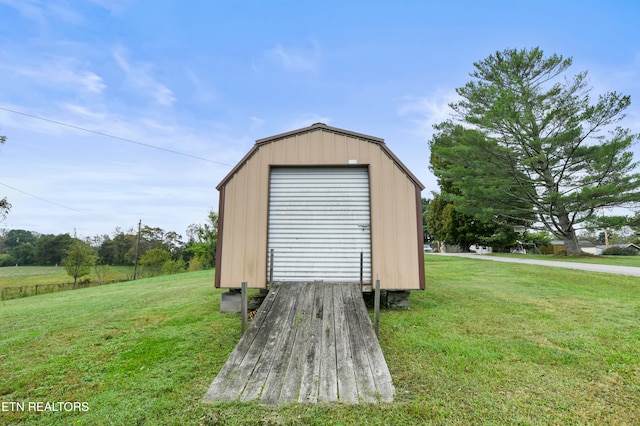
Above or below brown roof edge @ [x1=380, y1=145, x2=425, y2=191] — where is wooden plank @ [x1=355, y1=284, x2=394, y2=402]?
below

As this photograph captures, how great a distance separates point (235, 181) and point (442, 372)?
4736mm

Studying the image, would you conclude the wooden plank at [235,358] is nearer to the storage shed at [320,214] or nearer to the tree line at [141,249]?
the storage shed at [320,214]

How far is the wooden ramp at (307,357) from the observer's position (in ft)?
8.39

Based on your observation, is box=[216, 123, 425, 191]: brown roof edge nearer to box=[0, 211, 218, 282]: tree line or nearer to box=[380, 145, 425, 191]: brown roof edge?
box=[380, 145, 425, 191]: brown roof edge

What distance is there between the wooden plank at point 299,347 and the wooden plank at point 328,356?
8.1 inches

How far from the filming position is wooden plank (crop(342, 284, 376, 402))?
8.54 ft

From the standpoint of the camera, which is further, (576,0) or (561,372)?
(576,0)

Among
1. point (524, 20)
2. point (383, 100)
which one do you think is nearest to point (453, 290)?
point (383, 100)

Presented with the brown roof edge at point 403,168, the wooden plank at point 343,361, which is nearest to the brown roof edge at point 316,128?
the brown roof edge at point 403,168

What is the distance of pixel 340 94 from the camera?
14.1 metres

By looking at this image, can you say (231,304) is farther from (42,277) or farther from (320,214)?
(42,277)

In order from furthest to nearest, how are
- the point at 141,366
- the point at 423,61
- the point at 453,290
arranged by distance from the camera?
the point at 423,61 → the point at 453,290 → the point at 141,366

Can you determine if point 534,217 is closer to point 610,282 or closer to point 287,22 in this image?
point 610,282

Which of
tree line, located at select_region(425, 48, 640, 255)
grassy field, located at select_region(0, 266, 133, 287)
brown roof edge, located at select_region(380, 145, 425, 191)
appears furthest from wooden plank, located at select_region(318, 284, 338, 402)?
grassy field, located at select_region(0, 266, 133, 287)
